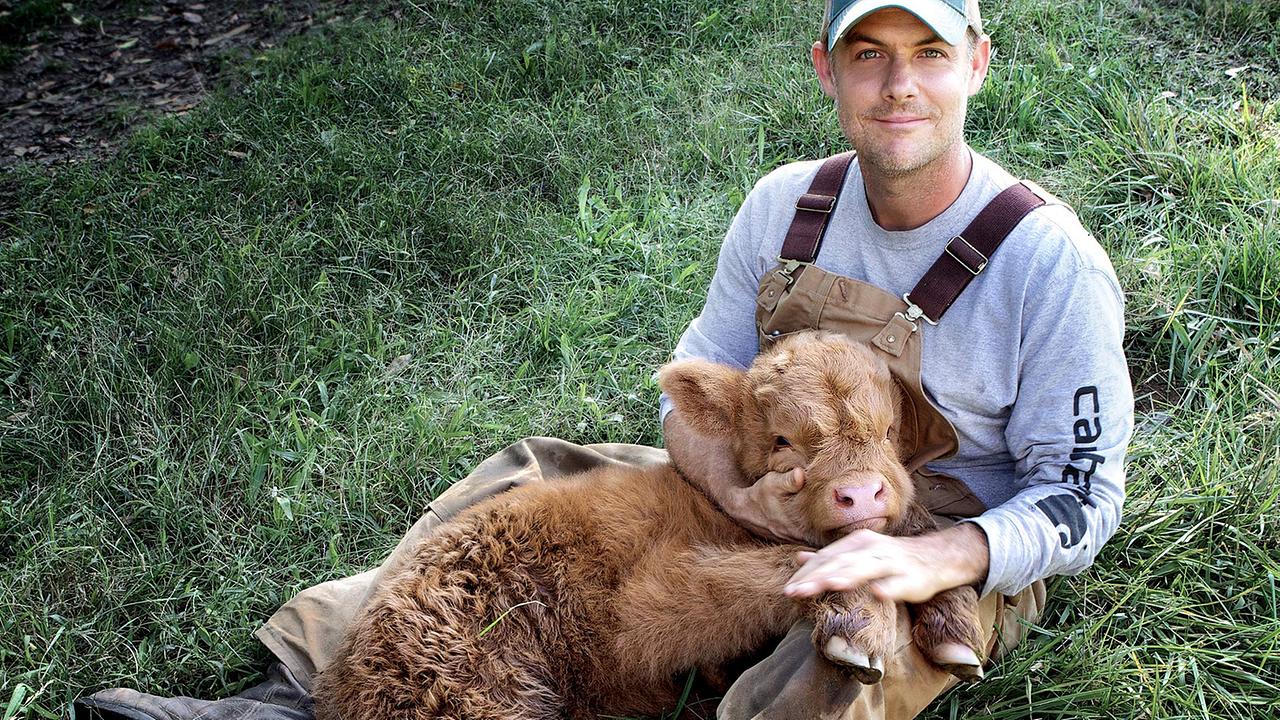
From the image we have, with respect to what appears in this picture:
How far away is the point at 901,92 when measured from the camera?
3330 millimetres

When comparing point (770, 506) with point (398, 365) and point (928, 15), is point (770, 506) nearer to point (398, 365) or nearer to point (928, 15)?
point (928, 15)

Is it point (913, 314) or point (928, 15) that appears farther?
point (913, 314)

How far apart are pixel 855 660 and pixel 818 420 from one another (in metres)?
0.74

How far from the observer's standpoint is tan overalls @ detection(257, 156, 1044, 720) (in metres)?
3.01

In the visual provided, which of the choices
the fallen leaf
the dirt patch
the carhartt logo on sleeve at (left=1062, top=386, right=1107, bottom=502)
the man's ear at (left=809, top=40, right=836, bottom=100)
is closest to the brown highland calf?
the carhartt logo on sleeve at (left=1062, top=386, right=1107, bottom=502)

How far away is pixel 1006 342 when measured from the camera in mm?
3326

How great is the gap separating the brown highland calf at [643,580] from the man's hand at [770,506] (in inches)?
1.5

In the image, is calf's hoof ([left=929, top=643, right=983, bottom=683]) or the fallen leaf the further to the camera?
the fallen leaf

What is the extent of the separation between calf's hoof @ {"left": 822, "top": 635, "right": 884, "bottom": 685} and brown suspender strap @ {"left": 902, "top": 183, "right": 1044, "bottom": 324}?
1.12m

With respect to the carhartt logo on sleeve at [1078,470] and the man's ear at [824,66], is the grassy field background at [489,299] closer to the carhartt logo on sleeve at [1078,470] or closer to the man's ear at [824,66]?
the carhartt logo on sleeve at [1078,470]

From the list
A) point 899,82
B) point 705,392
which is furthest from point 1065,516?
point 899,82

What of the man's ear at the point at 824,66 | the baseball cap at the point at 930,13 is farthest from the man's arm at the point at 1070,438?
the man's ear at the point at 824,66

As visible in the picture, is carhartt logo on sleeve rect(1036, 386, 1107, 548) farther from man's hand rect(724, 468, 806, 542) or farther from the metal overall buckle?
man's hand rect(724, 468, 806, 542)

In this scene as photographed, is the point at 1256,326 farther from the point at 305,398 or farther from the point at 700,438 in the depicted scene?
the point at 305,398
